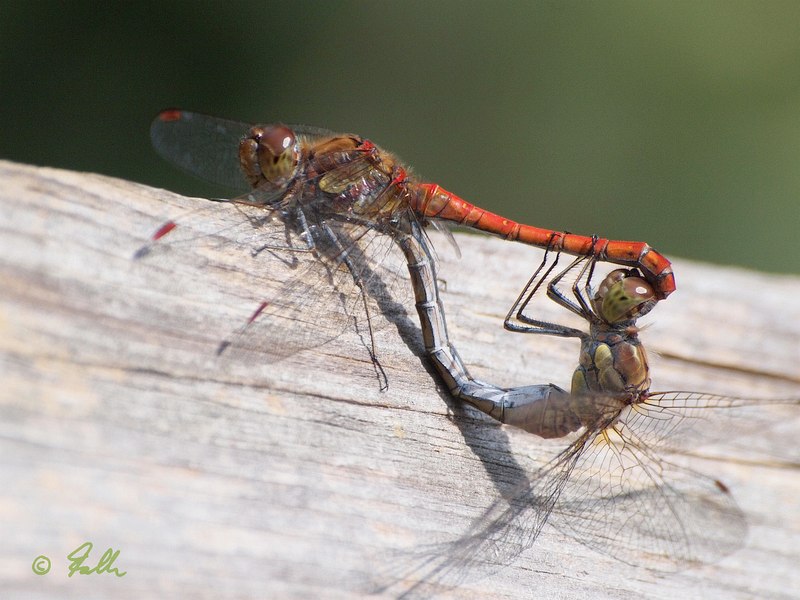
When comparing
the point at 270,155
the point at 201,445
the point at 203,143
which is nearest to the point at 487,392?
the point at 201,445

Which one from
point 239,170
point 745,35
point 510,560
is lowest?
point 510,560

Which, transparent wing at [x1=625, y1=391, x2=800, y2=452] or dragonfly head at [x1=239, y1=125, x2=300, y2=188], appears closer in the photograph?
transparent wing at [x1=625, y1=391, x2=800, y2=452]

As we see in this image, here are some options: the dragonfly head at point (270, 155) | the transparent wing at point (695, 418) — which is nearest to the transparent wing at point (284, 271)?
the dragonfly head at point (270, 155)

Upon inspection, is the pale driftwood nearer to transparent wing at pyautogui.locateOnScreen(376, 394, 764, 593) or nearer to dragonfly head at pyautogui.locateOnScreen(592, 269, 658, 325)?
transparent wing at pyautogui.locateOnScreen(376, 394, 764, 593)

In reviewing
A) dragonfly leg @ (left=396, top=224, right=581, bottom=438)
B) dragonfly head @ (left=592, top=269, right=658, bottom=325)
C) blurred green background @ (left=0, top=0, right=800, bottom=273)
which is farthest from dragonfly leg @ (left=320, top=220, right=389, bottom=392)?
blurred green background @ (left=0, top=0, right=800, bottom=273)

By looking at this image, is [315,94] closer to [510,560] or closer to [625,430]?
[625,430]

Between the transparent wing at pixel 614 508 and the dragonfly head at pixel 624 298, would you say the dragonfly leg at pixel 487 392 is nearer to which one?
the transparent wing at pixel 614 508

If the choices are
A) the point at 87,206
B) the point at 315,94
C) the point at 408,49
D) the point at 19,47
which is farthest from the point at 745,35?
the point at 87,206
